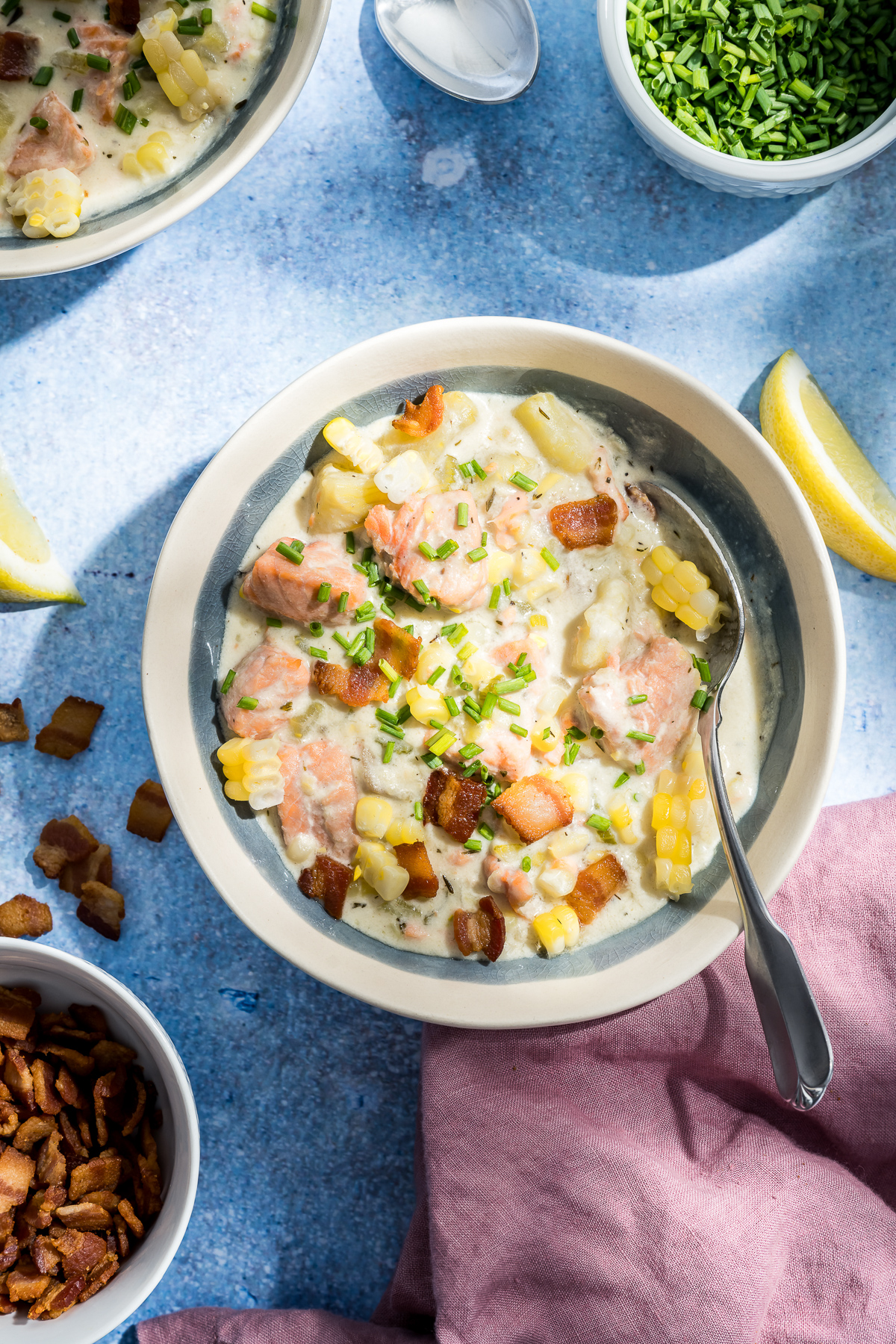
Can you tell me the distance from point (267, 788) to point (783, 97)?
206 centimetres

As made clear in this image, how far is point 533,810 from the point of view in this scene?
203 cm

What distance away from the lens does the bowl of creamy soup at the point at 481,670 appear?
2.01m

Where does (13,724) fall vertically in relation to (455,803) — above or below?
below

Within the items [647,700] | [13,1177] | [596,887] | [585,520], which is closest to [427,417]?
[585,520]

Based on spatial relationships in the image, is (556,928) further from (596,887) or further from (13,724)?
(13,724)

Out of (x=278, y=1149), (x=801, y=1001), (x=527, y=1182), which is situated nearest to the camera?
(x=801, y=1001)

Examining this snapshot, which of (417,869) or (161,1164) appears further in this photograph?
(161,1164)

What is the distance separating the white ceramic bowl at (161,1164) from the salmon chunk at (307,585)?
2.88 feet

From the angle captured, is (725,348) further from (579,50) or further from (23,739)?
(23,739)

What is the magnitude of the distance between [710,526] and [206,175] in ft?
4.51

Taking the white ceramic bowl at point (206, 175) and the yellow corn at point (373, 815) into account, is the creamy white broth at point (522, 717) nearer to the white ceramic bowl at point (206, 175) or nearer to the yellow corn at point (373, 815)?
the yellow corn at point (373, 815)

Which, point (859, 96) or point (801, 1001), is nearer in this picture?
point (801, 1001)

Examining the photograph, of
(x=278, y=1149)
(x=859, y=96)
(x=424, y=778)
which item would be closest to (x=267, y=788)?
(x=424, y=778)

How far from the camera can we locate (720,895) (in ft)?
6.70
